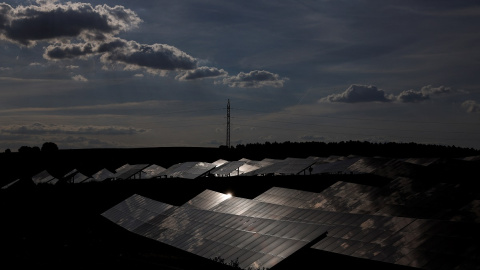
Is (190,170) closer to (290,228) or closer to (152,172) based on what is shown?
(152,172)

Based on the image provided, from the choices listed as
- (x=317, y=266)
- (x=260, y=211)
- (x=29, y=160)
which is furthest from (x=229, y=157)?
(x=317, y=266)

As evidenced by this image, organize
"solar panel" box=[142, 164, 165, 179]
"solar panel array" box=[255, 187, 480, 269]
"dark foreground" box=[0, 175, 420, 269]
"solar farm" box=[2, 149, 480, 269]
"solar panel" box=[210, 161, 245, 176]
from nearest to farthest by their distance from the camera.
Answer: "solar panel array" box=[255, 187, 480, 269] < "solar farm" box=[2, 149, 480, 269] < "dark foreground" box=[0, 175, 420, 269] < "solar panel" box=[210, 161, 245, 176] < "solar panel" box=[142, 164, 165, 179]

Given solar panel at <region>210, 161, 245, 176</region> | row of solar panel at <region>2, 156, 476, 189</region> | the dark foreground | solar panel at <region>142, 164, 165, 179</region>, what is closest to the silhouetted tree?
row of solar panel at <region>2, 156, 476, 189</region>

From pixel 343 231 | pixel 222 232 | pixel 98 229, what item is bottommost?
pixel 98 229

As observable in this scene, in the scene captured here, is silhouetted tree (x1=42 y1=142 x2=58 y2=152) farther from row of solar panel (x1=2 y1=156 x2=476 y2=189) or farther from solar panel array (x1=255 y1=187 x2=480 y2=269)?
solar panel array (x1=255 y1=187 x2=480 y2=269)

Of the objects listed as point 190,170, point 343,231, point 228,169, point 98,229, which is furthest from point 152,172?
point 343,231

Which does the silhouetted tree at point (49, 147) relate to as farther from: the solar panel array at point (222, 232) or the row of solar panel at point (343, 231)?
the row of solar panel at point (343, 231)

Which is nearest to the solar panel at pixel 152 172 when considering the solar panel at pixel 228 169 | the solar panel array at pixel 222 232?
the solar panel at pixel 228 169
